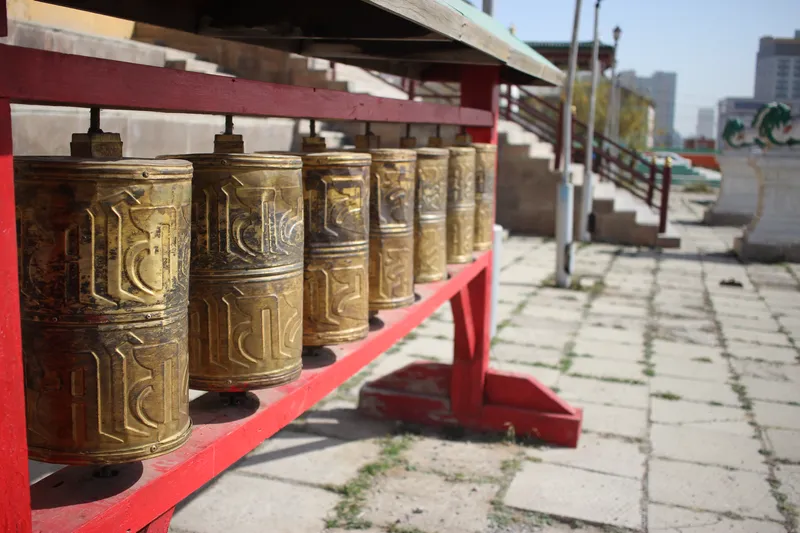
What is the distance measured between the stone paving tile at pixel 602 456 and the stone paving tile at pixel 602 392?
2.26 feet

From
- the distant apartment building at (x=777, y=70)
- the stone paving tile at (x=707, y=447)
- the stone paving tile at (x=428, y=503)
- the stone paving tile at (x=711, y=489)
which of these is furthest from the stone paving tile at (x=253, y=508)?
the distant apartment building at (x=777, y=70)

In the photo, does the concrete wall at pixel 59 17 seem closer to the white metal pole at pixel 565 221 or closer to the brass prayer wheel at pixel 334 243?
the brass prayer wheel at pixel 334 243

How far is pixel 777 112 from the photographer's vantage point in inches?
447

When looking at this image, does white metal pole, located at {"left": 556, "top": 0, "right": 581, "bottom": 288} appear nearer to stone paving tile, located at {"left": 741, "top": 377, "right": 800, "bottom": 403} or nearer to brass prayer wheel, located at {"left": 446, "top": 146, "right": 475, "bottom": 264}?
stone paving tile, located at {"left": 741, "top": 377, "right": 800, "bottom": 403}

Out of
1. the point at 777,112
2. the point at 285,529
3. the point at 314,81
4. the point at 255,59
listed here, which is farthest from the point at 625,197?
the point at 285,529

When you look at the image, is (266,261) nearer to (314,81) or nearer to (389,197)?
(389,197)

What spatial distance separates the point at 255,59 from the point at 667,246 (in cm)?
622

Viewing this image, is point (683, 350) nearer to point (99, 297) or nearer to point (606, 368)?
point (606, 368)

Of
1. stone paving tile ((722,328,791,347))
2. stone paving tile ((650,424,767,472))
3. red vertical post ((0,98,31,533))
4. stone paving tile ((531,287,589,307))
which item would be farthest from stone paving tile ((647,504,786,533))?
stone paving tile ((531,287,589,307))

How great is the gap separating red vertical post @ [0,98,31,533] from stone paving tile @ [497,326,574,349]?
5253 millimetres

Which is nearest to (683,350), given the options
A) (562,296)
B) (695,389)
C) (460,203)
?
(695,389)

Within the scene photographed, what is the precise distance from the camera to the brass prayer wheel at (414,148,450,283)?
9.43ft

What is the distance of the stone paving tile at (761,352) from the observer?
20.2ft

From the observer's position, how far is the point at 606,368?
5.70 m
